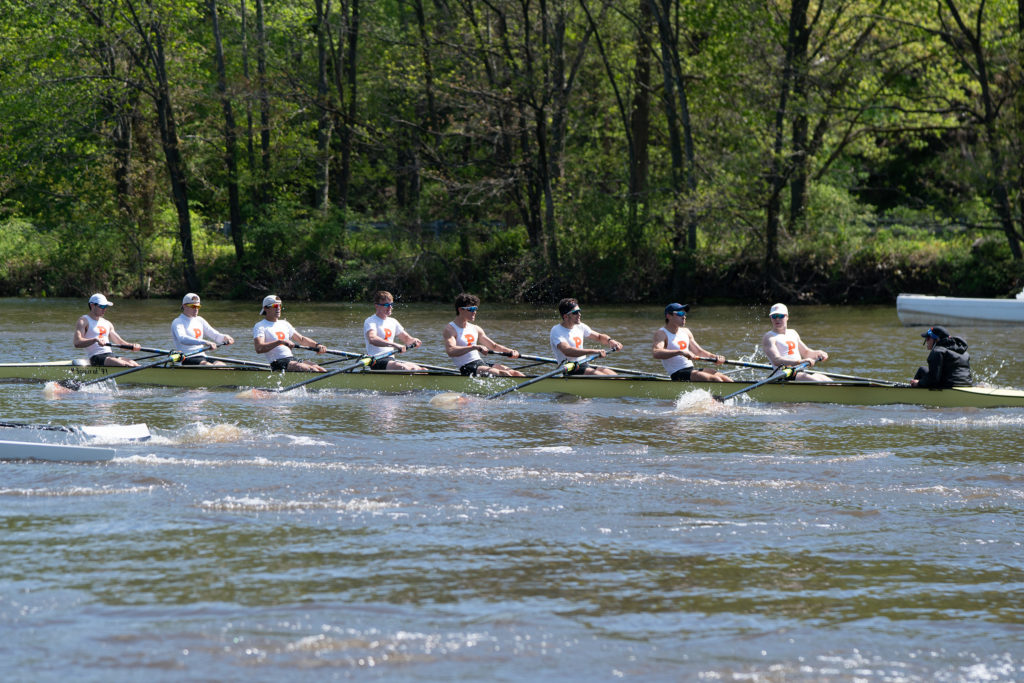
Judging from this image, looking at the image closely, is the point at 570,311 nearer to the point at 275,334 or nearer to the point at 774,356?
the point at 774,356

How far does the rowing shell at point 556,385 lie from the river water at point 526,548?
264 millimetres

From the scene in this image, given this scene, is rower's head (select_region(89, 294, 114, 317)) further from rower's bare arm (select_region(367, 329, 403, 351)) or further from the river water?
rower's bare arm (select_region(367, 329, 403, 351))

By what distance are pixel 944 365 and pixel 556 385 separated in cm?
479

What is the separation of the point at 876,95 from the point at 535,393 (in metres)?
19.0

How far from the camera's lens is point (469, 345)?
16.0 m

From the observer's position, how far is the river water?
6215 millimetres

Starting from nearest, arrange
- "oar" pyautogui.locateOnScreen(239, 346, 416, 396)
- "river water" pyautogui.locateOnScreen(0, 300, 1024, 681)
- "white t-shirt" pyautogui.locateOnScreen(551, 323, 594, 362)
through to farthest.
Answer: "river water" pyautogui.locateOnScreen(0, 300, 1024, 681) < "white t-shirt" pyautogui.locateOnScreen(551, 323, 594, 362) < "oar" pyautogui.locateOnScreen(239, 346, 416, 396)

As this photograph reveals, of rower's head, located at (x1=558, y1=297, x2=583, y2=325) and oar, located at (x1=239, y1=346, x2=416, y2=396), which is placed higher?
rower's head, located at (x1=558, y1=297, x2=583, y2=325)

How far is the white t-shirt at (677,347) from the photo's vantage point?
15188 millimetres

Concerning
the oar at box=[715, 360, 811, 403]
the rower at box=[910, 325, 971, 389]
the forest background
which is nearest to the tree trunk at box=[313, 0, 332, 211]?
the forest background

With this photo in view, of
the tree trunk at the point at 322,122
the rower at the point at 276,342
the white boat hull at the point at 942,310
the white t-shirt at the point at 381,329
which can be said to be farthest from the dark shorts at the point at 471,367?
the tree trunk at the point at 322,122

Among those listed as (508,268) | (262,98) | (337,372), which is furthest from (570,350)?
(262,98)

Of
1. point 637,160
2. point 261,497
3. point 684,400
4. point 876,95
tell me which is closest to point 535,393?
point 684,400

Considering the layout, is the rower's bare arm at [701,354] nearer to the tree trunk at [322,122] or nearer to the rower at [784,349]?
the rower at [784,349]
